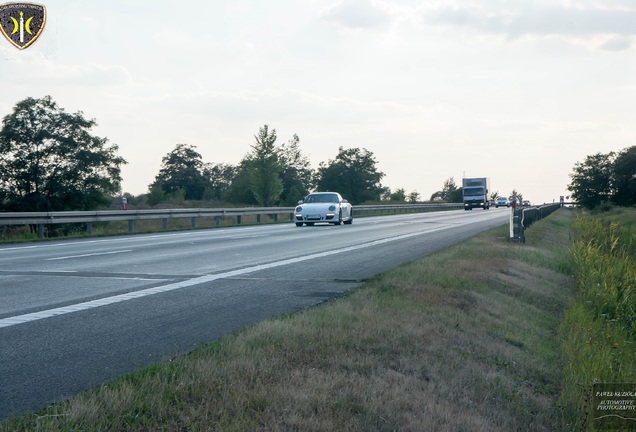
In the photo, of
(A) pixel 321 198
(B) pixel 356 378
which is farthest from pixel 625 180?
(B) pixel 356 378

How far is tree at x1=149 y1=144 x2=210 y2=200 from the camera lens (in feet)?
422

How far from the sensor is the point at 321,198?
1363 inches

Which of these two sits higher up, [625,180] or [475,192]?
[625,180]

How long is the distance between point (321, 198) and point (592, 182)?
219ft

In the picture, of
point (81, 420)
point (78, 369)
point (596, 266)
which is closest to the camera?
point (81, 420)

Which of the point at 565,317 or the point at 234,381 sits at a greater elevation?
the point at 234,381

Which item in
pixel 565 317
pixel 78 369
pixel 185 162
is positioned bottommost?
pixel 565 317

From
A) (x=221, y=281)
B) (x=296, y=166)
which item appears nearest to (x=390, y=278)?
(x=221, y=281)

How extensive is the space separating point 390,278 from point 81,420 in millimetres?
7537

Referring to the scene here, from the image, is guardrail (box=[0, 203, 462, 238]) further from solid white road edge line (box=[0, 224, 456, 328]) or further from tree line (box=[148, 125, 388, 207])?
tree line (box=[148, 125, 388, 207])

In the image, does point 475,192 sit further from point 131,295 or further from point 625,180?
point 131,295

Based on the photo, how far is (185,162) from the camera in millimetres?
131500

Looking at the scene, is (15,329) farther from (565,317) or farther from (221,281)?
(565,317)

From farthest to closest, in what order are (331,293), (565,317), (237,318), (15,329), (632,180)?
(632,180) < (565,317) < (331,293) < (237,318) < (15,329)
